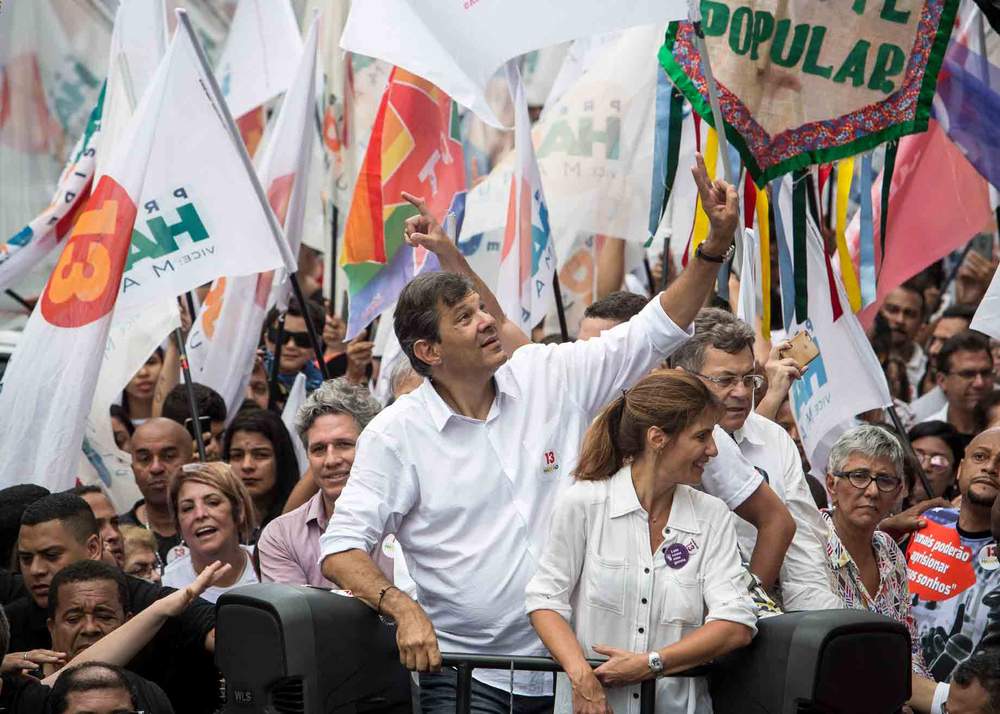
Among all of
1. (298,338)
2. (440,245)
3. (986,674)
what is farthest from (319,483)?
(298,338)

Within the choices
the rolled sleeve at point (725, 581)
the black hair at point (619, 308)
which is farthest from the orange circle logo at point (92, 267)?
the rolled sleeve at point (725, 581)

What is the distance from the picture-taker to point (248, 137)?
1071 centimetres

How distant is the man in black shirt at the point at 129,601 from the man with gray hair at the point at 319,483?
11.8 inches

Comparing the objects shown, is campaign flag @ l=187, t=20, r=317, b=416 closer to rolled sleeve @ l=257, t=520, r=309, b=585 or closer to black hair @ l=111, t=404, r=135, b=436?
black hair @ l=111, t=404, r=135, b=436

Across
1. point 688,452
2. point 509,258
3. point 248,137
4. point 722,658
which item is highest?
point 248,137

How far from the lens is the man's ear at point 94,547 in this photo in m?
5.83

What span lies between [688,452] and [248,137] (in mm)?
6904

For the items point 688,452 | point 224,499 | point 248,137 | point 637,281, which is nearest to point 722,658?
point 688,452

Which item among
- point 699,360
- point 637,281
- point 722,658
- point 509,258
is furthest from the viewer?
point 637,281

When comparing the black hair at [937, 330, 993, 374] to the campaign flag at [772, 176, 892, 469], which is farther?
the black hair at [937, 330, 993, 374]

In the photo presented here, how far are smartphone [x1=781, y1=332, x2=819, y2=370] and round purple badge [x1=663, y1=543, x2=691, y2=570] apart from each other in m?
2.05

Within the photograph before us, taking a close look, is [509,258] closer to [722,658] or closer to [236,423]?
[236,423]

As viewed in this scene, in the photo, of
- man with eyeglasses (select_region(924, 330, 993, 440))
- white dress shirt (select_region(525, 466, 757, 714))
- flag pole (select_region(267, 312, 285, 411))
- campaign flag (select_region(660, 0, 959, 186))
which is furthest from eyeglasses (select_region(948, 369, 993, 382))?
white dress shirt (select_region(525, 466, 757, 714))

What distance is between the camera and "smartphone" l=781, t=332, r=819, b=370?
6191 millimetres
